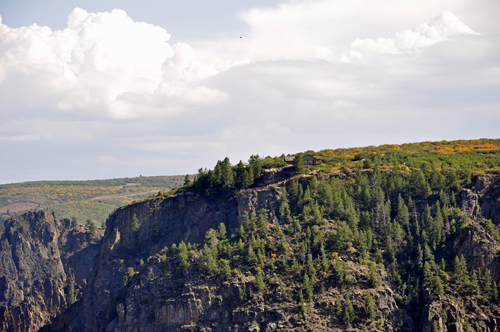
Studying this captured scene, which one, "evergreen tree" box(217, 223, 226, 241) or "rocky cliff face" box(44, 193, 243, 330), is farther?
"rocky cliff face" box(44, 193, 243, 330)

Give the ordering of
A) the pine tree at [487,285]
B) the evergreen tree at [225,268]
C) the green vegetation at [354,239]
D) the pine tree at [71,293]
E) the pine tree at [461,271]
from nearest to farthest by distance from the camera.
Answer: the pine tree at [487,285], the pine tree at [461,271], the green vegetation at [354,239], the evergreen tree at [225,268], the pine tree at [71,293]

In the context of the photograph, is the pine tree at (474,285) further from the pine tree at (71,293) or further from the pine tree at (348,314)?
the pine tree at (71,293)

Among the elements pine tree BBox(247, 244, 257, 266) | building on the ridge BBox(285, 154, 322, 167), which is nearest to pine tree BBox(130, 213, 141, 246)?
building on the ridge BBox(285, 154, 322, 167)

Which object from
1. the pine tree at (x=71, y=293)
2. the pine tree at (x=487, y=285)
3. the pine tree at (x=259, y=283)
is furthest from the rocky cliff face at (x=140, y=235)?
the pine tree at (x=487, y=285)

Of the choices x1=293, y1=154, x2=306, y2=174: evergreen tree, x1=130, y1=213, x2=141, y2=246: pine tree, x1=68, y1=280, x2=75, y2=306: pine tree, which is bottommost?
x1=68, y1=280, x2=75, y2=306: pine tree

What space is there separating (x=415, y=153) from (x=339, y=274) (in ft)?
251

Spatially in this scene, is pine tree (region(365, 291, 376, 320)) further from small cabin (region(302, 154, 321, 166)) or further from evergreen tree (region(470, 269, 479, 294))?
small cabin (region(302, 154, 321, 166))

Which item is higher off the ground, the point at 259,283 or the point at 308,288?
the point at 259,283

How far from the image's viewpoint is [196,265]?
120m

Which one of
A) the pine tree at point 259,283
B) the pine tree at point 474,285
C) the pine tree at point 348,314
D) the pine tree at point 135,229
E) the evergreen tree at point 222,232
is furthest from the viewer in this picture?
the pine tree at point 135,229

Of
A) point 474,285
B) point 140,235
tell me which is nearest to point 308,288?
point 474,285

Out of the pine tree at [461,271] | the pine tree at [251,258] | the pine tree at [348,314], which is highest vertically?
the pine tree at [251,258]

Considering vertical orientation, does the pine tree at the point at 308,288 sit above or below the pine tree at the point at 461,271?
below

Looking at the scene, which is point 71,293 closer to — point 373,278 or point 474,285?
point 373,278
